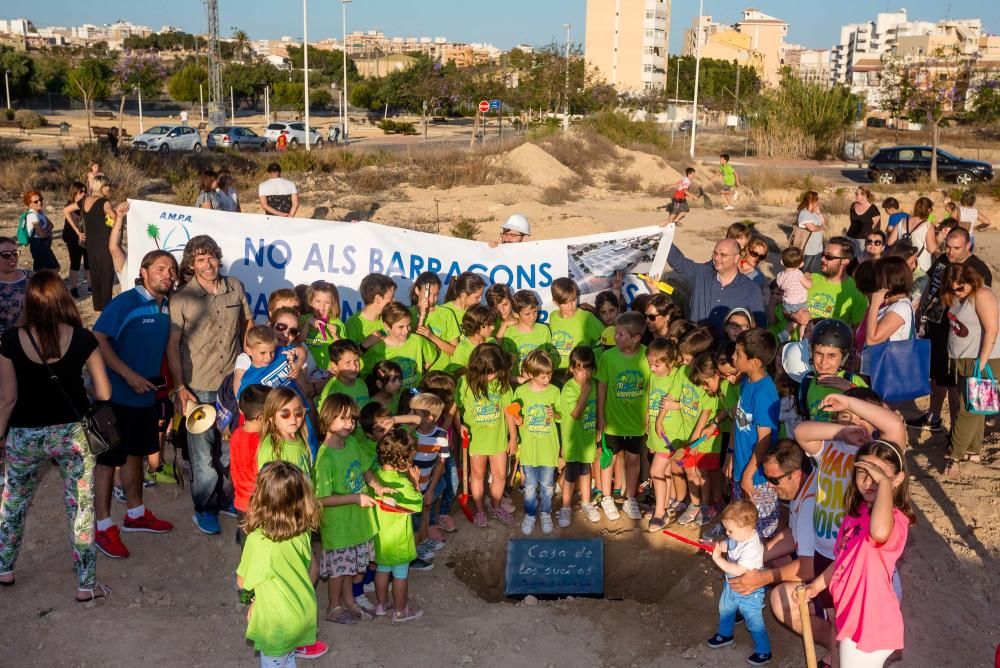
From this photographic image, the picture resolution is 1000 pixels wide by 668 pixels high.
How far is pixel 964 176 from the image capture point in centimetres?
3034

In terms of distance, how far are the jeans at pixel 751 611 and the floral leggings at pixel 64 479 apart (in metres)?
3.72

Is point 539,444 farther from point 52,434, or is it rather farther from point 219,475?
point 52,434

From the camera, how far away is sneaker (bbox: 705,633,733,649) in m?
5.14

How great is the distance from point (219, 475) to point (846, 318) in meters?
5.25

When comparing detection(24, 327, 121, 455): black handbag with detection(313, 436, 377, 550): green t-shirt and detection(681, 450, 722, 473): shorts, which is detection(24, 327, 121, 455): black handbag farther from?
detection(681, 450, 722, 473): shorts

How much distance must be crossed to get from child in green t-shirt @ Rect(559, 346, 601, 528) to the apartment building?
308ft

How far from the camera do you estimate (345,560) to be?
5.25 m

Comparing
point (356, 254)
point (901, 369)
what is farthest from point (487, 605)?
point (356, 254)

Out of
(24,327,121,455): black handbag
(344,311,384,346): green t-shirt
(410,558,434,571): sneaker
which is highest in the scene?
(344,311,384,346): green t-shirt

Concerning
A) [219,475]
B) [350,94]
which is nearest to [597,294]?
[219,475]

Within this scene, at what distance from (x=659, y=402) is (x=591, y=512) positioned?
1067 millimetres

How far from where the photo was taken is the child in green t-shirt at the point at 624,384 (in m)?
6.55

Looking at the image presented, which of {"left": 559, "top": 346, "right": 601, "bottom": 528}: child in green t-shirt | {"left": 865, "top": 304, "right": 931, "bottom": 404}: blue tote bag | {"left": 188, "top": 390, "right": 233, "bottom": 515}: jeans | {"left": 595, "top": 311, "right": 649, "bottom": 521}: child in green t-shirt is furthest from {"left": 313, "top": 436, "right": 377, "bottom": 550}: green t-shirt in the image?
{"left": 865, "top": 304, "right": 931, "bottom": 404}: blue tote bag

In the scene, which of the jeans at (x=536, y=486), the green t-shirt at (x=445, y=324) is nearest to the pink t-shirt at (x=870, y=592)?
the jeans at (x=536, y=486)
